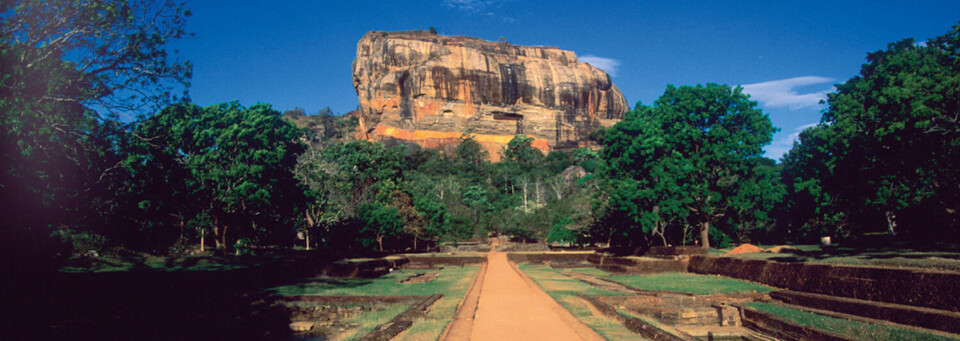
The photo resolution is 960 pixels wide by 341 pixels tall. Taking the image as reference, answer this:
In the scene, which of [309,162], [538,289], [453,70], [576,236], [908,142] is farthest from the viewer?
[453,70]

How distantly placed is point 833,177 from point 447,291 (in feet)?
72.9

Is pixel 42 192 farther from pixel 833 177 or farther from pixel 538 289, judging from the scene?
pixel 833 177

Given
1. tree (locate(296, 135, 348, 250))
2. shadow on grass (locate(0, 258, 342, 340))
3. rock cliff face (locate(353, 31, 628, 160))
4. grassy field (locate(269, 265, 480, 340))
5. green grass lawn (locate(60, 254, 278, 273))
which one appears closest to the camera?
shadow on grass (locate(0, 258, 342, 340))

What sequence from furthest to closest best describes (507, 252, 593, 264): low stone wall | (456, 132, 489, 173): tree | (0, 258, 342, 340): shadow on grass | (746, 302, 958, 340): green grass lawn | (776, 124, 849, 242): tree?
(456, 132, 489, 173): tree → (507, 252, 593, 264): low stone wall → (776, 124, 849, 242): tree → (0, 258, 342, 340): shadow on grass → (746, 302, 958, 340): green grass lawn

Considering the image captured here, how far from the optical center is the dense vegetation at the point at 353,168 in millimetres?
10977

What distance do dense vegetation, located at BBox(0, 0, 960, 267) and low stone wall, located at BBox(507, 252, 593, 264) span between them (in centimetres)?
272

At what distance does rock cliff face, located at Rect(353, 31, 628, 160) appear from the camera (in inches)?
3602

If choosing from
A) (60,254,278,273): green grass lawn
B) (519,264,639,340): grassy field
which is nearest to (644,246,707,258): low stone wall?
(519,264,639,340): grassy field

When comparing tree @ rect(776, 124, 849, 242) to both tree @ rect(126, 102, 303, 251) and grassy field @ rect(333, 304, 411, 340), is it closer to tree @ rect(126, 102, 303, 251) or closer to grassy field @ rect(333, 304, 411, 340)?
grassy field @ rect(333, 304, 411, 340)

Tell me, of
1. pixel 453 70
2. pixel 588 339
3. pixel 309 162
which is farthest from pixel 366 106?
pixel 588 339

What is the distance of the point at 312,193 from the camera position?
26625mm

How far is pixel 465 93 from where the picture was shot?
93312mm

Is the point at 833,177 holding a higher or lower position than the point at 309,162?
lower

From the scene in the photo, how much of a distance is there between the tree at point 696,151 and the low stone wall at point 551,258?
480 centimetres
